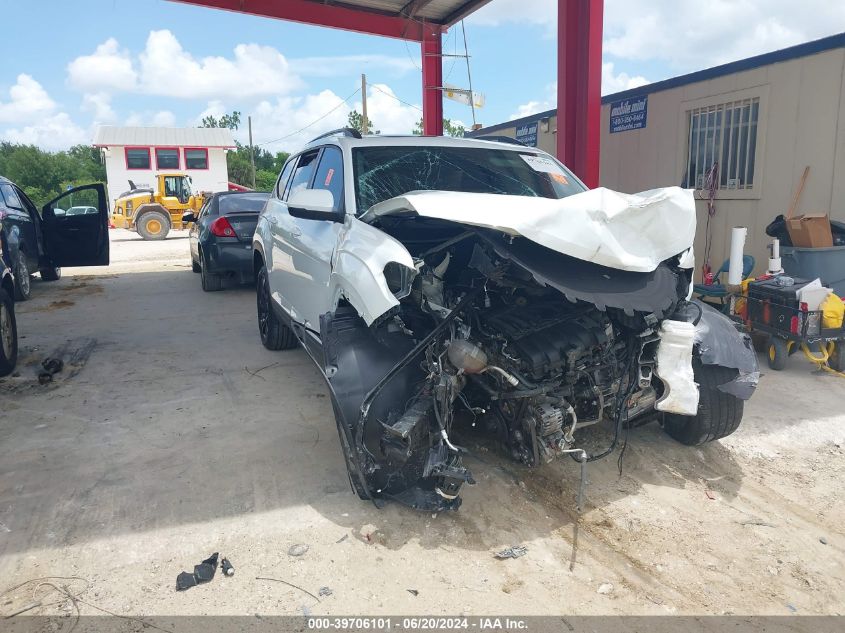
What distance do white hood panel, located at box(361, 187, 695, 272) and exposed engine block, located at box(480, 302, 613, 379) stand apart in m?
0.38

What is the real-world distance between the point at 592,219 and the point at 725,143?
21.1 feet

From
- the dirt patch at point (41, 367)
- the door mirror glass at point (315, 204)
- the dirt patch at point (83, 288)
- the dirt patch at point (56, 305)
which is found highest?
the door mirror glass at point (315, 204)

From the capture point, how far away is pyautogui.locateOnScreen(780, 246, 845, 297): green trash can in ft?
20.1

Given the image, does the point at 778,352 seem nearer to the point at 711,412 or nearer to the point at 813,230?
the point at 813,230

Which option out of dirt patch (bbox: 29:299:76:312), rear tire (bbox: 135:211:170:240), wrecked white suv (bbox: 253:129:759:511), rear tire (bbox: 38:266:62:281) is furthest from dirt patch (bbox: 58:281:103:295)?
rear tire (bbox: 135:211:170:240)

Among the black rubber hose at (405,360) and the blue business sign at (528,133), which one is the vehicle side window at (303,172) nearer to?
the black rubber hose at (405,360)

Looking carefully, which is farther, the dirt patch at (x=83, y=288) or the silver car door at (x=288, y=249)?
the dirt patch at (x=83, y=288)

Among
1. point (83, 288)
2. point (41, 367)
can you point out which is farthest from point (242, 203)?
point (41, 367)

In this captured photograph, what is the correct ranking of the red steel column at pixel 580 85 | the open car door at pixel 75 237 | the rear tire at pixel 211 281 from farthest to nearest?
the rear tire at pixel 211 281
the open car door at pixel 75 237
the red steel column at pixel 580 85

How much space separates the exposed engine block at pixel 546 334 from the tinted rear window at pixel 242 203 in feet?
24.5

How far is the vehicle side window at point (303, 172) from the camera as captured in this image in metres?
5.05

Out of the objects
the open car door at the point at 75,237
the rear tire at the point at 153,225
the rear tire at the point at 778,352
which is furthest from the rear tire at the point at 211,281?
the rear tire at the point at 153,225

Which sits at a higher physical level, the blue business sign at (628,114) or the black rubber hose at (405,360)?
the blue business sign at (628,114)

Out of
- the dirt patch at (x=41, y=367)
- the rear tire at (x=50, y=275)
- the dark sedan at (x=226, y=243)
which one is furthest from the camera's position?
the rear tire at (x=50, y=275)
